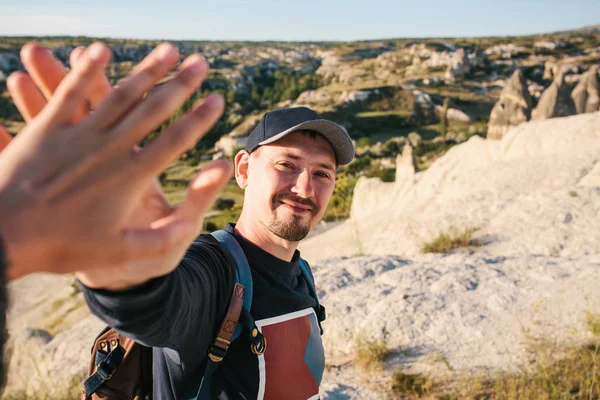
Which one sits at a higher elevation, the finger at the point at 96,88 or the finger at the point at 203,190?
the finger at the point at 96,88

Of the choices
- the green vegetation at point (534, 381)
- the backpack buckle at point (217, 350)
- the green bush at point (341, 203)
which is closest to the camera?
the backpack buckle at point (217, 350)

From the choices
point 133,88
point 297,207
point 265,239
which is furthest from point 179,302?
point 297,207

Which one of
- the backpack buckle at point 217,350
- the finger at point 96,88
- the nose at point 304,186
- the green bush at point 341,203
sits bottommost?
the green bush at point 341,203

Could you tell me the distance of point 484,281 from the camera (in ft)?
17.1

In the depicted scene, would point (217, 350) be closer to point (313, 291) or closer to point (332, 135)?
point (313, 291)

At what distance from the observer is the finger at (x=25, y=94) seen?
34.2 inches

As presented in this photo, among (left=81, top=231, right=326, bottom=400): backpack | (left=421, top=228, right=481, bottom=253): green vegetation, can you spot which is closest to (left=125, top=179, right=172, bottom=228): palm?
(left=81, top=231, right=326, bottom=400): backpack

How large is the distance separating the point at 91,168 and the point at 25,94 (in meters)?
0.31

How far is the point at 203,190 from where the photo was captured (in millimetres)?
862

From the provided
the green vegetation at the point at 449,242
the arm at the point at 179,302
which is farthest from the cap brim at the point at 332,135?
the green vegetation at the point at 449,242

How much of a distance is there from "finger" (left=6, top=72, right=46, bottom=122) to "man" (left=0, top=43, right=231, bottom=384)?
0.01 m

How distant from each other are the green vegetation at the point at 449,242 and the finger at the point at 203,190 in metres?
6.64

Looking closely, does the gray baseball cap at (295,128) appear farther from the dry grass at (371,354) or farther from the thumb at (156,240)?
the dry grass at (371,354)

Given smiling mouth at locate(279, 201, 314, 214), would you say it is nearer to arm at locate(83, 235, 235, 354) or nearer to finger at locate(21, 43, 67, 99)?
arm at locate(83, 235, 235, 354)
